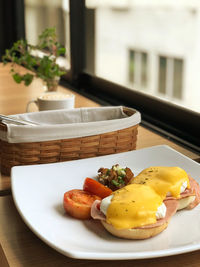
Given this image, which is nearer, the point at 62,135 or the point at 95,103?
the point at 62,135

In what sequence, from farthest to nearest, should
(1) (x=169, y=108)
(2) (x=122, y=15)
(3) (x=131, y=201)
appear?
(2) (x=122, y=15), (1) (x=169, y=108), (3) (x=131, y=201)

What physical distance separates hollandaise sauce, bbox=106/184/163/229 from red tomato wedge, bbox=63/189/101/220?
8 centimetres

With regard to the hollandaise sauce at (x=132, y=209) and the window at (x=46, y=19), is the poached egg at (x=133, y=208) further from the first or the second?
the window at (x=46, y=19)

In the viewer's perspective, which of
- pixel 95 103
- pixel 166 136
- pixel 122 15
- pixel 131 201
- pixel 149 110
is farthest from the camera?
pixel 122 15

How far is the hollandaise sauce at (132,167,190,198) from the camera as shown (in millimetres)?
702

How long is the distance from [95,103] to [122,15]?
1.75 ft

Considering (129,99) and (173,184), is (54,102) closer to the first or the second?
(129,99)

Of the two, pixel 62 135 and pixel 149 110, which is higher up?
pixel 62 135

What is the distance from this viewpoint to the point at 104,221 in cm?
66

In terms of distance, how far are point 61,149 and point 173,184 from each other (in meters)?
0.33

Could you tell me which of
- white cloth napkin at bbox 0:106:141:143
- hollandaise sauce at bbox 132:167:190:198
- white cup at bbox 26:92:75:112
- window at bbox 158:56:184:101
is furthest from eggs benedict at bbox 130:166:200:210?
window at bbox 158:56:184:101

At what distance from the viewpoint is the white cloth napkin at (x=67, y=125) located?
3.00ft

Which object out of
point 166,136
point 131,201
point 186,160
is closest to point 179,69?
point 166,136

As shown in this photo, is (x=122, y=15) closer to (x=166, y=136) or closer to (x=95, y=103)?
(x=95, y=103)
